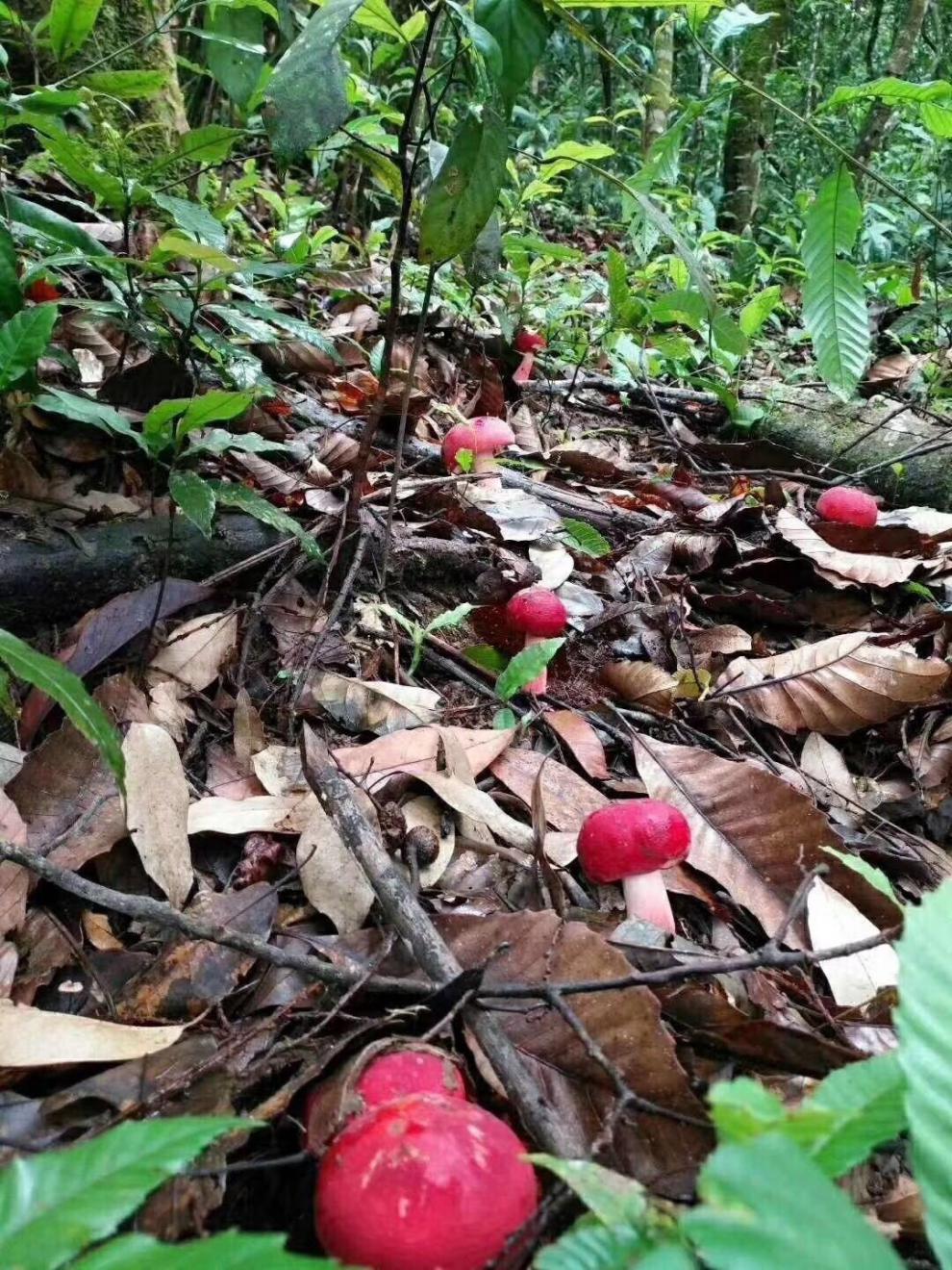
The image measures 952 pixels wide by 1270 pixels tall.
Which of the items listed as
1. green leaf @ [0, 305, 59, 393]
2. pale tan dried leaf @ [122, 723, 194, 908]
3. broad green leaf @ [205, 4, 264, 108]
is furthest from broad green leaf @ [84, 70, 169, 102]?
pale tan dried leaf @ [122, 723, 194, 908]

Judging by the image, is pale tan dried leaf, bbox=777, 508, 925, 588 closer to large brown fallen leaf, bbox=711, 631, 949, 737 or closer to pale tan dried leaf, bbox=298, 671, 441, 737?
large brown fallen leaf, bbox=711, 631, 949, 737

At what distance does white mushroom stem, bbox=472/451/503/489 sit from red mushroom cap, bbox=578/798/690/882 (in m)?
1.54

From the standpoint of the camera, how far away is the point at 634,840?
1.50m

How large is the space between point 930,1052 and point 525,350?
12.1ft

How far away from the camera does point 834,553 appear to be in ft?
8.79

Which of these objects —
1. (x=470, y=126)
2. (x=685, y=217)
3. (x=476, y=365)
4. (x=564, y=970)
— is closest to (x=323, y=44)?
(x=470, y=126)

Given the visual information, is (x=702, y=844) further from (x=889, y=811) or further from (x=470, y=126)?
(x=470, y=126)

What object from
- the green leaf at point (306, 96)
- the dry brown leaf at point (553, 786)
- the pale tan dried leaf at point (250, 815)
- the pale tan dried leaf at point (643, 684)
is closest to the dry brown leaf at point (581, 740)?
the dry brown leaf at point (553, 786)

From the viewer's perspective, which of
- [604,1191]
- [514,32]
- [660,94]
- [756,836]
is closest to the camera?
[604,1191]

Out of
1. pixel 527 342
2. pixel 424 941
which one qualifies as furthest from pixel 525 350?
pixel 424 941

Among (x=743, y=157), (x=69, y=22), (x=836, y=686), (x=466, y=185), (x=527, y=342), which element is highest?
(x=743, y=157)

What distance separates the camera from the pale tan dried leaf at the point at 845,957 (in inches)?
57.1

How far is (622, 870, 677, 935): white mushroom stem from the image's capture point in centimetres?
155

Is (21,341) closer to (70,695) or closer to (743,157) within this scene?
(70,695)
